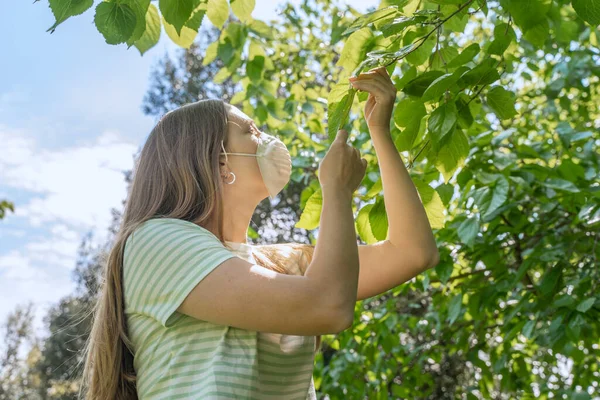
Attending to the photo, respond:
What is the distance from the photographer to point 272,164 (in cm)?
178

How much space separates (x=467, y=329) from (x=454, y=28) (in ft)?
8.43

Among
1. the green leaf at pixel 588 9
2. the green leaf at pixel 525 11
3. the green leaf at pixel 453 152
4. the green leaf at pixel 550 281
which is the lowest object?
the green leaf at pixel 550 281

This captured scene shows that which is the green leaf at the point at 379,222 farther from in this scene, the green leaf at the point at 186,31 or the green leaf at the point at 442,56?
the green leaf at the point at 186,31

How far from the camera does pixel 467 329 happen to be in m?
4.15

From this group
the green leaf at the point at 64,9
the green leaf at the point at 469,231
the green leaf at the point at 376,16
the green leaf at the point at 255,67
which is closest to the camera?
the green leaf at the point at 64,9

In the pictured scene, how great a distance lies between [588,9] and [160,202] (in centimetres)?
105

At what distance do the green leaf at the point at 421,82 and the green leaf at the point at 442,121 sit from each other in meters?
0.07

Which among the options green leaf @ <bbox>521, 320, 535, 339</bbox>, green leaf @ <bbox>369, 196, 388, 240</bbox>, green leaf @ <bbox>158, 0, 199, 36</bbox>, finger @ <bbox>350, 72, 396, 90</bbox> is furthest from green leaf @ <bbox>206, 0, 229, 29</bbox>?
green leaf @ <bbox>521, 320, 535, 339</bbox>

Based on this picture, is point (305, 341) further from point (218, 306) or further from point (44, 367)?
point (44, 367)

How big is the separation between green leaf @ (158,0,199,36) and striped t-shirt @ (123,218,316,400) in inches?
17.6

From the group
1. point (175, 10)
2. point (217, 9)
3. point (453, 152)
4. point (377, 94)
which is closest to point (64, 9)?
point (175, 10)

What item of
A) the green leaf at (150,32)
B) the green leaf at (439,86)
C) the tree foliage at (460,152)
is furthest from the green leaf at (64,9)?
the green leaf at (439,86)

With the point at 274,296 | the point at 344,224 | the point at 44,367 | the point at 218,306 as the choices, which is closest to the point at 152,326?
the point at 218,306

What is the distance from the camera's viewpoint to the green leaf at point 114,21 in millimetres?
1341
